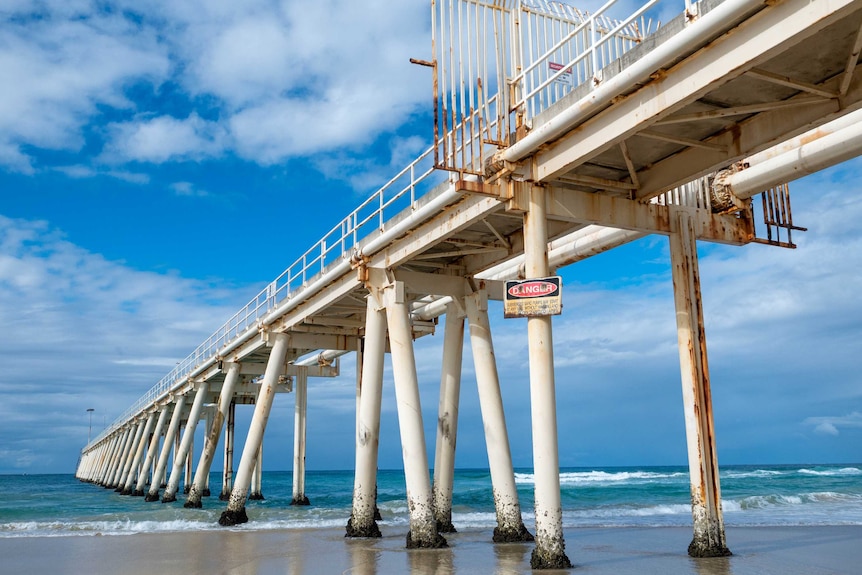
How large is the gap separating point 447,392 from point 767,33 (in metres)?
11.6

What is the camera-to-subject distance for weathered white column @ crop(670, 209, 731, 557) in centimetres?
1220

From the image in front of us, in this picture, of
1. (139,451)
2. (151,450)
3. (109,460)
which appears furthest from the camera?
(109,460)

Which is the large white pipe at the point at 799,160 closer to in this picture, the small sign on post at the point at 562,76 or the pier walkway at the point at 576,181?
the pier walkway at the point at 576,181

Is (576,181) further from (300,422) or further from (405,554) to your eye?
(300,422)

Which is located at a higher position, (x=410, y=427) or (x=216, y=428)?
(x=216, y=428)

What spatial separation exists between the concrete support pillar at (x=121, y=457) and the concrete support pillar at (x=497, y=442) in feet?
173

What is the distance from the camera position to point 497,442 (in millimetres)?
16062

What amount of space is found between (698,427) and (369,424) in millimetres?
7687

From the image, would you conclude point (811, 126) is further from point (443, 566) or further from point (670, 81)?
point (443, 566)

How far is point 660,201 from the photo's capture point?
578 inches

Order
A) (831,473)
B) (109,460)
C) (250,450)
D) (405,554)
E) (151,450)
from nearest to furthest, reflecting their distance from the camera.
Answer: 1. (405,554)
2. (250,450)
3. (151,450)
4. (109,460)
5. (831,473)

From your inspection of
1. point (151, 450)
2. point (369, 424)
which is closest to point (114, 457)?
point (151, 450)

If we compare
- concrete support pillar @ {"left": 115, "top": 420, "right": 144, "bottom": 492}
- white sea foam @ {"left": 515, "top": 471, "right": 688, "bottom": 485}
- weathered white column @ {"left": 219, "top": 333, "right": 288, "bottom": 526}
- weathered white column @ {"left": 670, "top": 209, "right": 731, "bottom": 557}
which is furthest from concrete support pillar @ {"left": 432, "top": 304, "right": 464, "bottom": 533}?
white sea foam @ {"left": 515, "top": 471, "right": 688, "bottom": 485}

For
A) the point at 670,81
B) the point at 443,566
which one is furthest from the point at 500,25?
the point at 443,566
